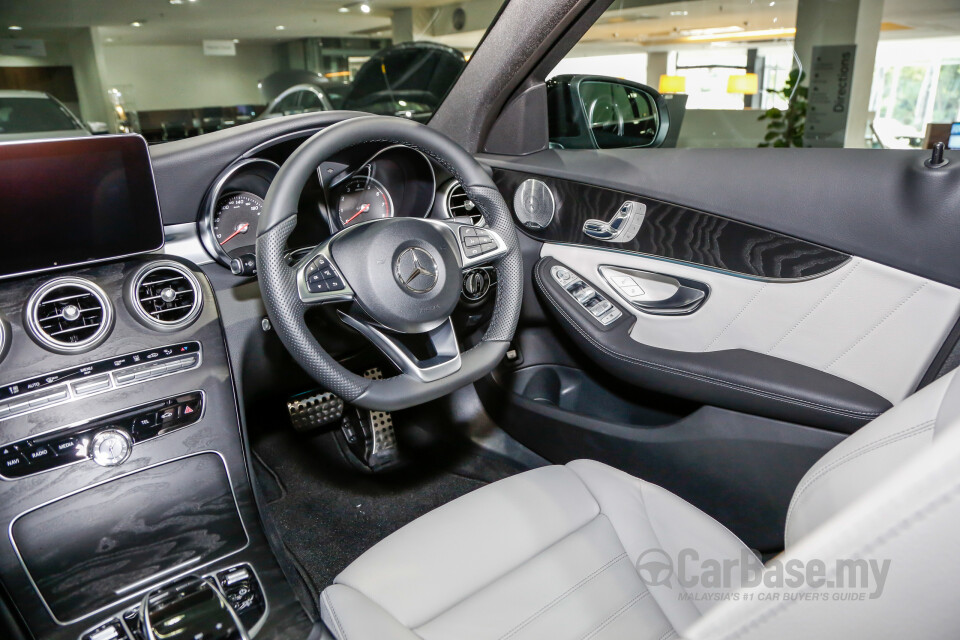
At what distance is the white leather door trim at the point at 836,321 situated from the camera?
132 centimetres

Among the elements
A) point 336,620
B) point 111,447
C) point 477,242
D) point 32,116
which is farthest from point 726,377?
point 32,116

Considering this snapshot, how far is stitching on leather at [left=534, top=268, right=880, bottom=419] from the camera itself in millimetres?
1387

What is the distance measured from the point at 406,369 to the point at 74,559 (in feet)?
2.32

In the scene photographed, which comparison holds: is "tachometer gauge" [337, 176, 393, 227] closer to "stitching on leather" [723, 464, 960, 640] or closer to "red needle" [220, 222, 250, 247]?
"red needle" [220, 222, 250, 247]

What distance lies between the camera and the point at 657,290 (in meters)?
1.71

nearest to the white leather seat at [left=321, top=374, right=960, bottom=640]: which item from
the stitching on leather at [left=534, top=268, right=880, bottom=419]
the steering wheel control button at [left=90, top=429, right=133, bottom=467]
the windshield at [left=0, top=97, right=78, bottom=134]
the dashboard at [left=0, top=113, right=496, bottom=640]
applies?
the dashboard at [left=0, top=113, right=496, bottom=640]

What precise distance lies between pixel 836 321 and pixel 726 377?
253 millimetres

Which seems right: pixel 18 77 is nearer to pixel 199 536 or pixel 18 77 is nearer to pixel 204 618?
pixel 199 536

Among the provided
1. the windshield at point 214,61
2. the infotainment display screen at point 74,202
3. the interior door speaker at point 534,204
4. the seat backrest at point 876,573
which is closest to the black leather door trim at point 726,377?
the interior door speaker at point 534,204

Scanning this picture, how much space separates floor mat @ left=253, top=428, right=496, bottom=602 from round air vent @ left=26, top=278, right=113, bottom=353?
0.74 metres

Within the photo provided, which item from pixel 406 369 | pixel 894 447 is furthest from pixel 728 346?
pixel 894 447

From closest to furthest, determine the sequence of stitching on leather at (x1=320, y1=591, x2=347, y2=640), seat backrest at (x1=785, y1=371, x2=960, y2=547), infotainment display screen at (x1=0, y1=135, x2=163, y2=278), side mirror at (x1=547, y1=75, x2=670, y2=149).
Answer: seat backrest at (x1=785, y1=371, x2=960, y2=547) → stitching on leather at (x1=320, y1=591, x2=347, y2=640) → infotainment display screen at (x1=0, y1=135, x2=163, y2=278) → side mirror at (x1=547, y1=75, x2=670, y2=149)

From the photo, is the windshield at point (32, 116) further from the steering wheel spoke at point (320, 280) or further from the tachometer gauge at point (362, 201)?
the steering wheel spoke at point (320, 280)

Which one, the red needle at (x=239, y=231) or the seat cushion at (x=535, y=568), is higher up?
the red needle at (x=239, y=231)
